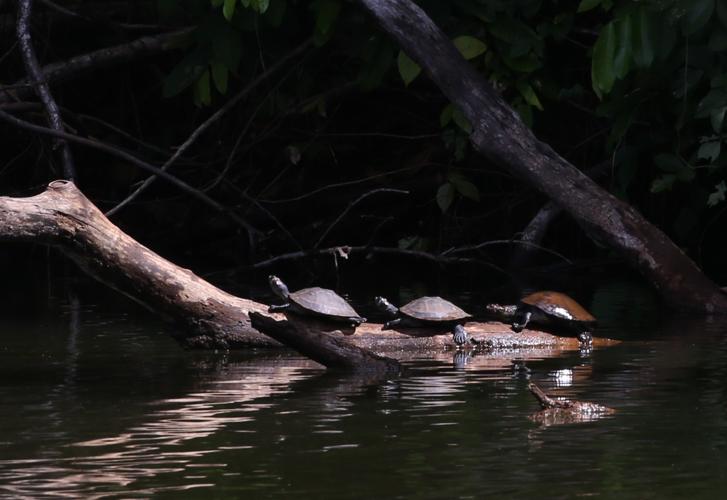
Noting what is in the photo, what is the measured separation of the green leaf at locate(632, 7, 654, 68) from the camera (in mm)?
7438

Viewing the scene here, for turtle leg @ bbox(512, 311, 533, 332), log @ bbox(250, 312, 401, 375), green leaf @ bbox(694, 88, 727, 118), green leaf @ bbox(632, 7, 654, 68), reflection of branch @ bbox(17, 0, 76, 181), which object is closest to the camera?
log @ bbox(250, 312, 401, 375)

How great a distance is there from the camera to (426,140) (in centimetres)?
1327

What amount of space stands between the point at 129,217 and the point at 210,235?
160cm

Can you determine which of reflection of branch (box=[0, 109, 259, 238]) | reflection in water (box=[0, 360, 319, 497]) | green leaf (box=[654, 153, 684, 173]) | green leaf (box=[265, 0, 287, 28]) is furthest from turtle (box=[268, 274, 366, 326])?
green leaf (box=[654, 153, 684, 173])

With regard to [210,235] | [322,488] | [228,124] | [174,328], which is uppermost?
[228,124]

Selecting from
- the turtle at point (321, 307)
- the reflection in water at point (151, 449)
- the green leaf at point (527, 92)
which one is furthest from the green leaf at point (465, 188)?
the reflection in water at point (151, 449)

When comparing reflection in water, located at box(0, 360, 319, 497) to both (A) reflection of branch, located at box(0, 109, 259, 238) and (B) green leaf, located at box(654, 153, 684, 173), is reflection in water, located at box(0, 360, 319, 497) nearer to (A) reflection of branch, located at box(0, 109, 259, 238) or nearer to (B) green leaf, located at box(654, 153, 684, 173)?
(A) reflection of branch, located at box(0, 109, 259, 238)

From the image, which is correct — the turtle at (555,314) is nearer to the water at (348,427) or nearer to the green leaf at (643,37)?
the water at (348,427)

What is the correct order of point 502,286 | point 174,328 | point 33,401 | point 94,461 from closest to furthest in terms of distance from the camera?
point 94,461 → point 33,401 → point 174,328 → point 502,286

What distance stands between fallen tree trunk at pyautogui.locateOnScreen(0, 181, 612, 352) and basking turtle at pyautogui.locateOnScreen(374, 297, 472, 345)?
0.05 meters

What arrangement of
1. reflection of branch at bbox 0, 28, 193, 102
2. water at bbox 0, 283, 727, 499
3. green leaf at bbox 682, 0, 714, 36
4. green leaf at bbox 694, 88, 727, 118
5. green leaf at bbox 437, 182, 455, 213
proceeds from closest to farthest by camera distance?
water at bbox 0, 283, 727, 499 → green leaf at bbox 682, 0, 714, 36 → green leaf at bbox 694, 88, 727, 118 → green leaf at bbox 437, 182, 455, 213 → reflection of branch at bbox 0, 28, 193, 102

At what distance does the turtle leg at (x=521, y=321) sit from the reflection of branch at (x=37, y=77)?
3188 millimetres

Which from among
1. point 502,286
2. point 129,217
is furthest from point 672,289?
point 129,217

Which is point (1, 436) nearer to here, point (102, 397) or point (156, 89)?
point (102, 397)
